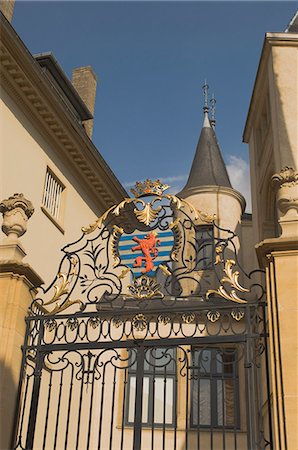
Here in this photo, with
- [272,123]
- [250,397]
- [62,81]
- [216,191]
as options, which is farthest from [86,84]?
[250,397]

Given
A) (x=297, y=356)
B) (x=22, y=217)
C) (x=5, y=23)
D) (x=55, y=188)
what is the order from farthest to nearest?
(x=55, y=188) → (x=5, y=23) → (x=22, y=217) → (x=297, y=356)

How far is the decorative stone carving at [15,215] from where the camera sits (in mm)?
8852

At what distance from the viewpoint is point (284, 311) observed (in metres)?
7.31

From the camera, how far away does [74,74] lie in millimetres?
22406

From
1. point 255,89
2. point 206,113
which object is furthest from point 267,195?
point 206,113

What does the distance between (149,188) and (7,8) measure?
9.30 metres

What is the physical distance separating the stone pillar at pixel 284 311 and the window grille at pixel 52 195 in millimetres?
8509

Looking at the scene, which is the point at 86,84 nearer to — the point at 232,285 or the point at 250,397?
the point at 232,285

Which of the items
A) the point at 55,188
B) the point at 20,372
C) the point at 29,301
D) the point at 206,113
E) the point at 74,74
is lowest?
the point at 20,372

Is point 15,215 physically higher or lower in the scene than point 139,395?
higher

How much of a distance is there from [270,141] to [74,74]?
29.4 ft

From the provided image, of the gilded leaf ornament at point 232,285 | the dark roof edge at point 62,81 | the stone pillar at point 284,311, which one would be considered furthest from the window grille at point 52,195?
the stone pillar at point 284,311

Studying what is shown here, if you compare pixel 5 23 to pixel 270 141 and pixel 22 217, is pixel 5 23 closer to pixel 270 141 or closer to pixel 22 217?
pixel 22 217

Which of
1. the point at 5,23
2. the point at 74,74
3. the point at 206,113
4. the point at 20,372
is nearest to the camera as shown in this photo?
the point at 20,372
